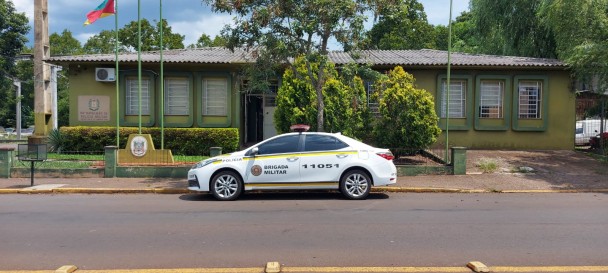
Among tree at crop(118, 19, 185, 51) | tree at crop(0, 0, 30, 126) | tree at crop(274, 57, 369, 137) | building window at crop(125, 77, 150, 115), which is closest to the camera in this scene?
tree at crop(274, 57, 369, 137)

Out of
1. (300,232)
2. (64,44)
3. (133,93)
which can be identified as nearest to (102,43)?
(64,44)

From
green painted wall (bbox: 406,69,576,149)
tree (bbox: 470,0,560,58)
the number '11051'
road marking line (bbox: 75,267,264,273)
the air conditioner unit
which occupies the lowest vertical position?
road marking line (bbox: 75,267,264,273)

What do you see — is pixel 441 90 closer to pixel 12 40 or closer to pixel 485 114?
pixel 485 114

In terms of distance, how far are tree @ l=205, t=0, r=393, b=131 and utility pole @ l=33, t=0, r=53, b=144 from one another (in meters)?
11.5

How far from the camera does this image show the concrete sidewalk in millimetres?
11359

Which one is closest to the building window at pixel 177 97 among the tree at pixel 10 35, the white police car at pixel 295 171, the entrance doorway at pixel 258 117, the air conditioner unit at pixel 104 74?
the air conditioner unit at pixel 104 74

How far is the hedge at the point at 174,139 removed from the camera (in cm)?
1694

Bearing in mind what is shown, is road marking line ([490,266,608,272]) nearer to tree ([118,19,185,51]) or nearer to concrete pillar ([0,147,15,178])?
concrete pillar ([0,147,15,178])

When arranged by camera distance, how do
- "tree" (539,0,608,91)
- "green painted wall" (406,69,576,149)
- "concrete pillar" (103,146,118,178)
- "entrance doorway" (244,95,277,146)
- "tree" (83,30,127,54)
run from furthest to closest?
"tree" (83,30,127,54), "entrance doorway" (244,95,277,146), "green painted wall" (406,69,576,149), "tree" (539,0,608,91), "concrete pillar" (103,146,118,178)

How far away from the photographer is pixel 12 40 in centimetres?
2986

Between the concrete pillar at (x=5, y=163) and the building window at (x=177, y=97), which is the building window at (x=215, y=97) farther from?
the concrete pillar at (x=5, y=163)

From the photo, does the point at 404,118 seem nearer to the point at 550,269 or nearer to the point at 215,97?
the point at 215,97

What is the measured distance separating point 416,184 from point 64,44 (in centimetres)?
4261

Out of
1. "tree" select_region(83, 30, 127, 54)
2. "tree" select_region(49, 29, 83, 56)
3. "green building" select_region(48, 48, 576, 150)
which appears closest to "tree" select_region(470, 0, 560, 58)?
"green building" select_region(48, 48, 576, 150)
